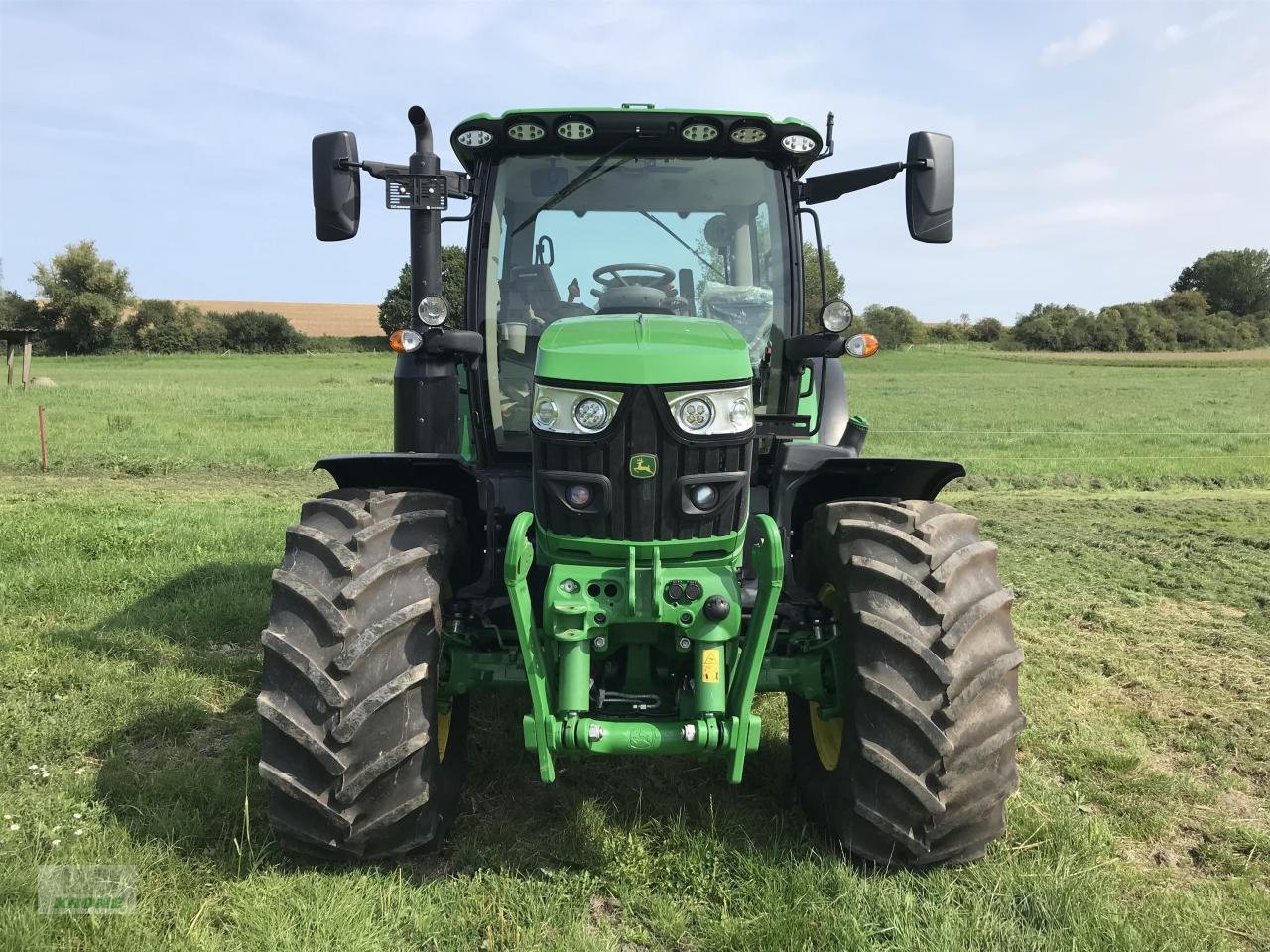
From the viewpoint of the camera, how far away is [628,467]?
10.4 ft

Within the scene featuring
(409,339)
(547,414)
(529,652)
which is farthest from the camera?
(409,339)

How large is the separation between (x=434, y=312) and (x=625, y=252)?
1088 millimetres

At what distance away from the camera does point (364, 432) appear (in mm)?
17141

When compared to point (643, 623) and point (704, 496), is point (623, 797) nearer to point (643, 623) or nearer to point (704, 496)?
point (643, 623)

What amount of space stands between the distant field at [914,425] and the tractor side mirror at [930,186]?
889 cm

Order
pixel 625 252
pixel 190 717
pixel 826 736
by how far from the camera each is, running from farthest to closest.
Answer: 1. pixel 190 717
2. pixel 625 252
3. pixel 826 736

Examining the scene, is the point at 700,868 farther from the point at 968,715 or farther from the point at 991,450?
the point at 991,450

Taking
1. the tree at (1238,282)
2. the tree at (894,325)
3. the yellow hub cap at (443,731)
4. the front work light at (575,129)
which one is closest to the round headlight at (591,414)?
the yellow hub cap at (443,731)

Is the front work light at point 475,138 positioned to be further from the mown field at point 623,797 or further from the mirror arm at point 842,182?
the mown field at point 623,797

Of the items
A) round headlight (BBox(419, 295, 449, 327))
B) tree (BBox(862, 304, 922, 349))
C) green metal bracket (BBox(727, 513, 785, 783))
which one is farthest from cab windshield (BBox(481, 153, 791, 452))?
tree (BBox(862, 304, 922, 349))

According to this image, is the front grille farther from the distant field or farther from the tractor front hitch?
the distant field

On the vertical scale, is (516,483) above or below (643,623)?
above

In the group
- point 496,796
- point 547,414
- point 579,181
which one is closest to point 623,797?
point 496,796

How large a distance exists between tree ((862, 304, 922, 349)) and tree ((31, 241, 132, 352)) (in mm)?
47317
